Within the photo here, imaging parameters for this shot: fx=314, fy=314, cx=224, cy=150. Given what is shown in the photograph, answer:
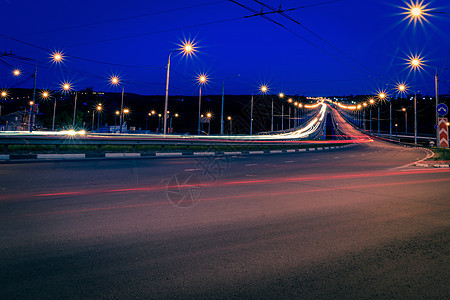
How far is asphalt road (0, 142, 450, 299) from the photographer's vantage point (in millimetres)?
3135

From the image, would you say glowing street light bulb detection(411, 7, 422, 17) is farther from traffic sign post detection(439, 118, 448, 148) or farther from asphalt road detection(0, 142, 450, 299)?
asphalt road detection(0, 142, 450, 299)

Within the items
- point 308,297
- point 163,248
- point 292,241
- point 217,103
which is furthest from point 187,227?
point 217,103

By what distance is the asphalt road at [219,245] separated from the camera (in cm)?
313

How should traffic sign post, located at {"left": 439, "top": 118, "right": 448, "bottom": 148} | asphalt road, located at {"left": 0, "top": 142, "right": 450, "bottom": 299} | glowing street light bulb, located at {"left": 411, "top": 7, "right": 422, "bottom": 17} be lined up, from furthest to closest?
traffic sign post, located at {"left": 439, "top": 118, "right": 448, "bottom": 148} → glowing street light bulb, located at {"left": 411, "top": 7, "right": 422, "bottom": 17} → asphalt road, located at {"left": 0, "top": 142, "right": 450, "bottom": 299}

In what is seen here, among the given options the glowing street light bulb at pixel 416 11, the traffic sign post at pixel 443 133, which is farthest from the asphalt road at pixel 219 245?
the traffic sign post at pixel 443 133

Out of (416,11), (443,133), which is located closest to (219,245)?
(416,11)

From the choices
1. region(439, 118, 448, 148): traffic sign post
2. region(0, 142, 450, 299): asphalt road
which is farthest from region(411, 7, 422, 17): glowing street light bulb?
region(0, 142, 450, 299): asphalt road

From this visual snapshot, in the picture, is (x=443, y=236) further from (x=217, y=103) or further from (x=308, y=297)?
(x=217, y=103)

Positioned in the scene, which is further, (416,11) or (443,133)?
(443,133)

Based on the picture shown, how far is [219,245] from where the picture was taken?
14.1 ft

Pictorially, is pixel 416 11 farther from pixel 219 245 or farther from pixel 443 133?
pixel 219 245

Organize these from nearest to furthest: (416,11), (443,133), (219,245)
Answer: (219,245)
(416,11)
(443,133)

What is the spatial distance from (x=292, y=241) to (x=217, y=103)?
175 meters

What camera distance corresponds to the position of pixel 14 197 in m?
7.23
